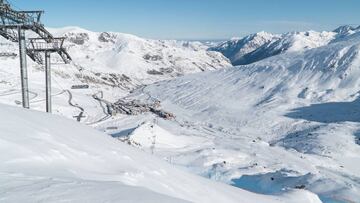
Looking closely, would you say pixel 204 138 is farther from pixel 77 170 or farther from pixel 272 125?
pixel 77 170

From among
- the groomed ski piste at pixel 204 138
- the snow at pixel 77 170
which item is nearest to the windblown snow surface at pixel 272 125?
the groomed ski piste at pixel 204 138

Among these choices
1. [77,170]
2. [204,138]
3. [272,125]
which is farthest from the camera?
[272,125]

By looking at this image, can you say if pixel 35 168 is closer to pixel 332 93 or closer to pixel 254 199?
pixel 254 199

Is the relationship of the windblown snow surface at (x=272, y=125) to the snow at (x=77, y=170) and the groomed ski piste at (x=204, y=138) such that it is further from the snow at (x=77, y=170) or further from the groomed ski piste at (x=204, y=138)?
the snow at (x=77, y=170)

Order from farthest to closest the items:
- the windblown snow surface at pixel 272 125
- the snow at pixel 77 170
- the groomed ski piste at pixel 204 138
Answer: the windblown snow surface at pixel 272 125, the groomed ski piste at pixel 204 138, the snow at pixel 77 170

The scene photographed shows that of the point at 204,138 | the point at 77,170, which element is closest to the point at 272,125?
the point at 204,138

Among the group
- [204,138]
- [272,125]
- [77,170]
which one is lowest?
[272,125]
